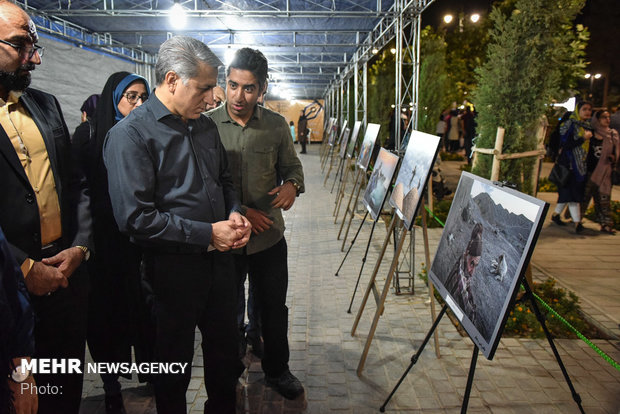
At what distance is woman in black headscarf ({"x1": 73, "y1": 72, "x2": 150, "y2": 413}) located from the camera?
2668mm

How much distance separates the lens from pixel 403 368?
3480 mm

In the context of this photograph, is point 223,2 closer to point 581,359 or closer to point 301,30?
point 301,30

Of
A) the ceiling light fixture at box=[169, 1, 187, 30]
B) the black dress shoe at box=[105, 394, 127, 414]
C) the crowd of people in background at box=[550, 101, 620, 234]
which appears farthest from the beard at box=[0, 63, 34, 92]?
the ceiling light fixture at box=[169, 1, 187, 30]

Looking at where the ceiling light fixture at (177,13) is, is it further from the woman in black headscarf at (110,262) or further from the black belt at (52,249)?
the black belt at (52,249)

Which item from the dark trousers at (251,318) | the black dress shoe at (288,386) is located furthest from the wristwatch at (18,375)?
the dark trousers at (251,318)

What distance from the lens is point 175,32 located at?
44.4 feet

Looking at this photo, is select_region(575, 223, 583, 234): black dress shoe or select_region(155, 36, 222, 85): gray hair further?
select_region(575, 223, 583, 234): black dress shoe

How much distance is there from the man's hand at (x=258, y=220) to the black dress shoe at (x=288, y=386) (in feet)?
3.26

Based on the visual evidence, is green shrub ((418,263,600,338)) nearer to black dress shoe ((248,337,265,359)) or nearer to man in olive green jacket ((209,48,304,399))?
black dress shoe ((248,337,265,359))

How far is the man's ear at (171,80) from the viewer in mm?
2131

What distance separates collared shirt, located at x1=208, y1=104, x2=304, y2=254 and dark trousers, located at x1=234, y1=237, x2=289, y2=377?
0.10m

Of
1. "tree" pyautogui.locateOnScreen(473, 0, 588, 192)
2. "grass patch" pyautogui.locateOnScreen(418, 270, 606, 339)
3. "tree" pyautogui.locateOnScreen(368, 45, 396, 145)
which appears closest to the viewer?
"grass patch" pyautogui.locateOnScreen(418, 270, 606, 339)

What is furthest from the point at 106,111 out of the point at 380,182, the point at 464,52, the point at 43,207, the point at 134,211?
the point at 464,52

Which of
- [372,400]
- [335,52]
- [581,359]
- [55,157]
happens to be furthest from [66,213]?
[335,52]
